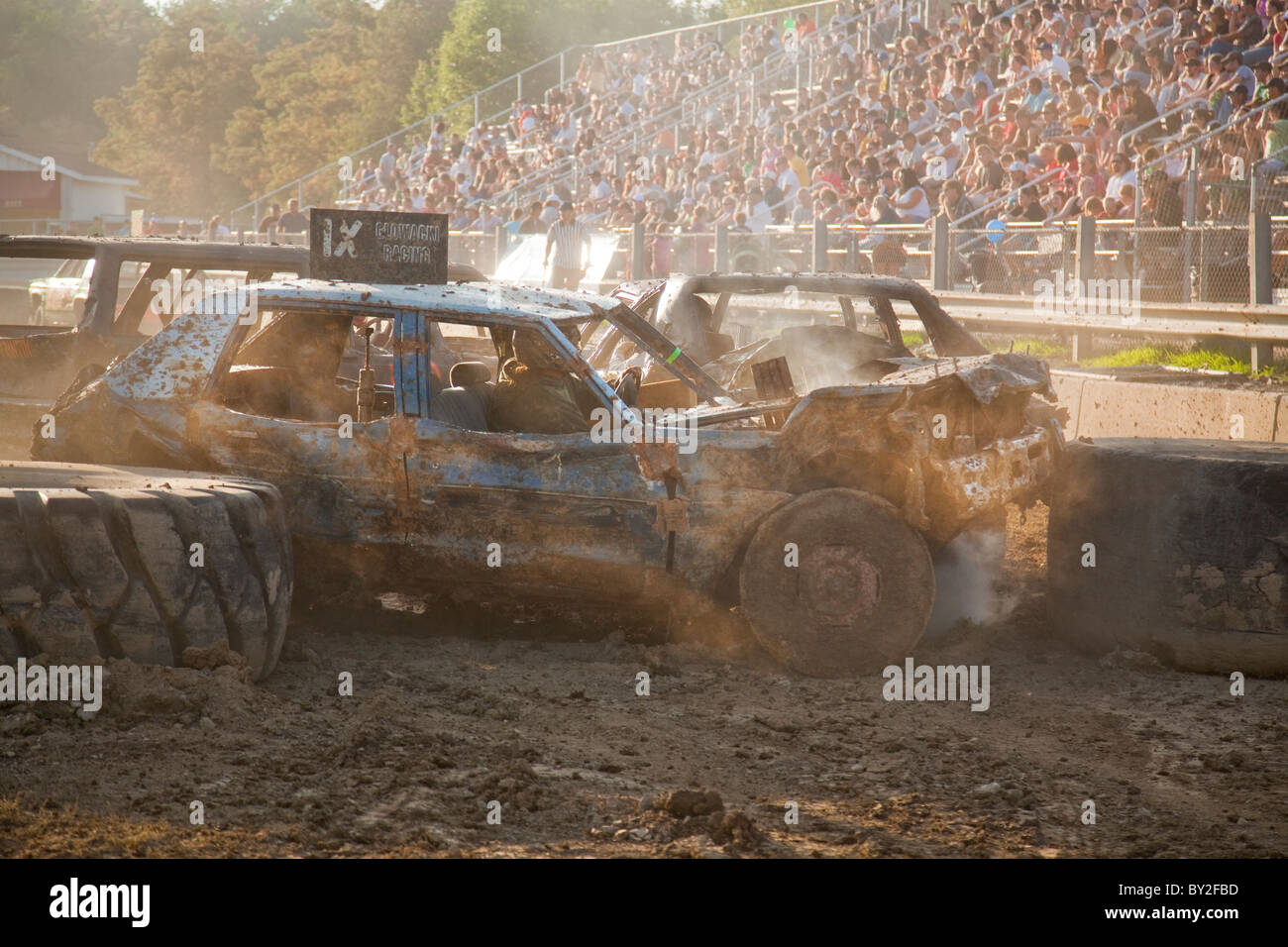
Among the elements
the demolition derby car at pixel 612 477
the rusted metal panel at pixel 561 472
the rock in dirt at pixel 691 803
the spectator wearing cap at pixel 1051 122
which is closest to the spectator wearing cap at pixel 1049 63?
the spectator wearing cap at pixel 1051 122

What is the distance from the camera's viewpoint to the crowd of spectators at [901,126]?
13.7m

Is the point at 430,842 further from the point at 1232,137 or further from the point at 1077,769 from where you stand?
the point at 1232,137

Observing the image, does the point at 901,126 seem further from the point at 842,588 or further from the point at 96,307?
the point at 842,588

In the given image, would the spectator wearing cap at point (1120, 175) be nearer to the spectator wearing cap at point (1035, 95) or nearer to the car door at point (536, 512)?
the spectator wearing cap at point (1035, 95)

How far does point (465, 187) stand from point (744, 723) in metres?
27.6

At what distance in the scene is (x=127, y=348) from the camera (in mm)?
8750

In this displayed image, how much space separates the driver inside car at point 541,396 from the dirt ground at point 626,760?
977 millimetres

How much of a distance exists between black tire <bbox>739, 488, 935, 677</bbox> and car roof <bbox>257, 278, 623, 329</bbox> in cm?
139
